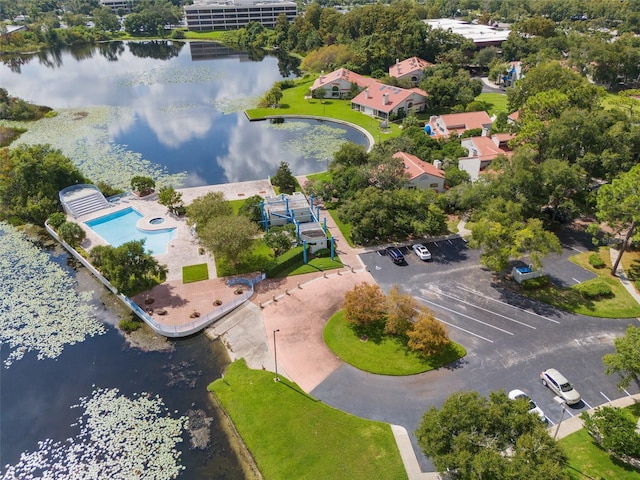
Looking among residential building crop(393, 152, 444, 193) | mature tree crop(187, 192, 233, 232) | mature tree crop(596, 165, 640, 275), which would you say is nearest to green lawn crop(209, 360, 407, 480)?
mature tree crop(187, 192, 233, 232)

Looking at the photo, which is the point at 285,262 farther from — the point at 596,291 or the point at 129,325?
the point at 596,291

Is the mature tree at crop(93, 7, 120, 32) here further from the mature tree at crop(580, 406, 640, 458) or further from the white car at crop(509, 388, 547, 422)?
the mature tree at crop(580, 406, 640, 458)

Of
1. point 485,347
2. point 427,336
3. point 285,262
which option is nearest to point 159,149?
point 285,262

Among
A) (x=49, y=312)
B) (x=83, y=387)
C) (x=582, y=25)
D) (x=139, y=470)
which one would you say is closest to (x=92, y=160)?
(x=49, y=312)

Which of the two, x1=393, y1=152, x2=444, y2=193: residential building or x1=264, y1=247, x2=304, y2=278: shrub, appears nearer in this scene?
x1=264, y1=247, x2=304, y2=278: shrub

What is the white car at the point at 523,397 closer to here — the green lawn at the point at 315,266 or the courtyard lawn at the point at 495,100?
the green lawn at the point at 315,266

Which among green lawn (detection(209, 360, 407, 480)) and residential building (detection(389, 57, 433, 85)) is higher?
residential building (detection(389, 57, 433, 85))

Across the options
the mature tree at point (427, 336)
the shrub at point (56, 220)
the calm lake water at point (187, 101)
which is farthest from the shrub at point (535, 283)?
the shrub at point (56, 220)
